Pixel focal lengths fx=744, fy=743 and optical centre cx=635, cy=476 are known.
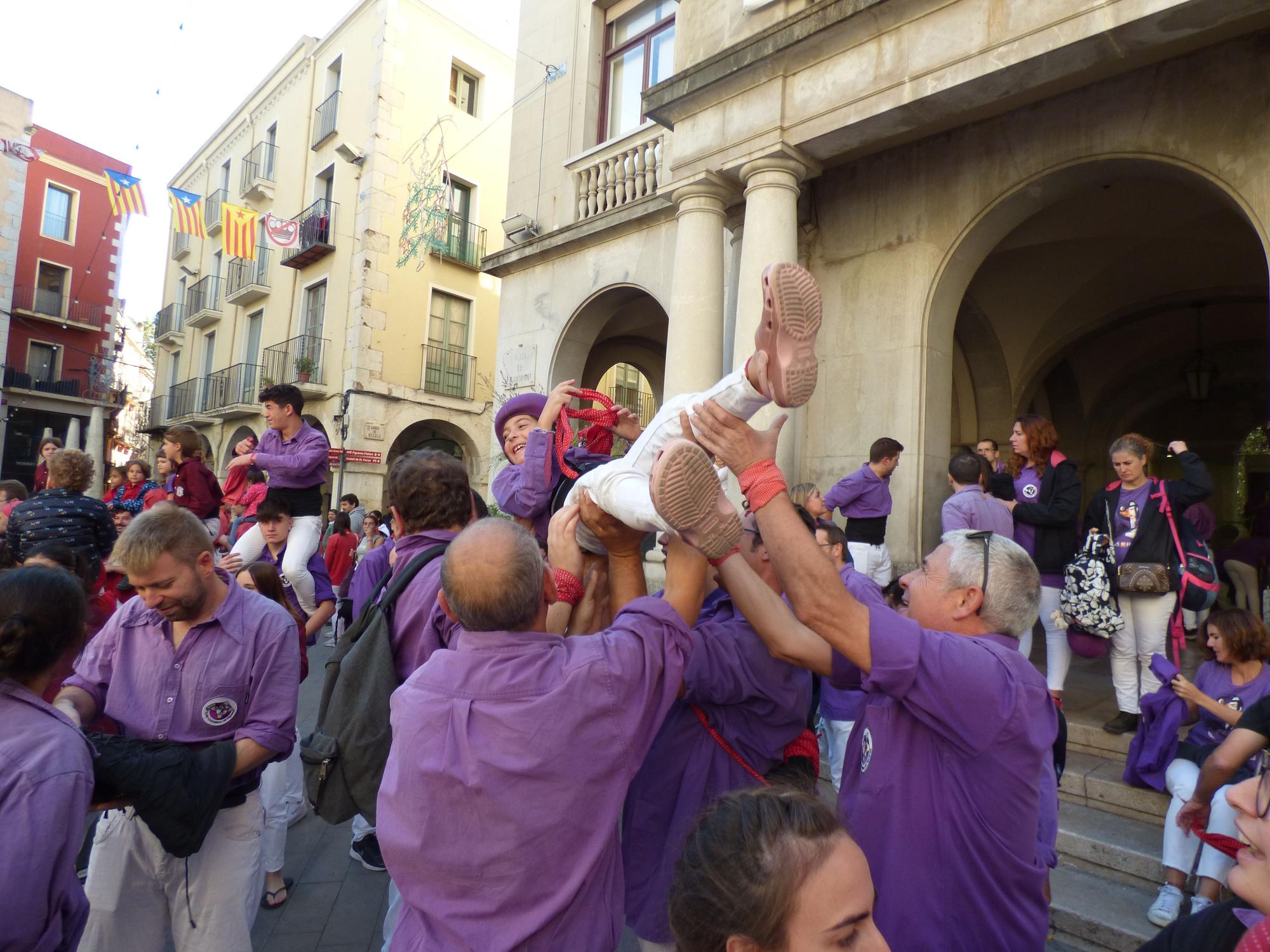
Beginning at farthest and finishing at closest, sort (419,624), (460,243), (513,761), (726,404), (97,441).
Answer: (97,441) → (460,243) → (419,624) → (726,404) → (513,761)

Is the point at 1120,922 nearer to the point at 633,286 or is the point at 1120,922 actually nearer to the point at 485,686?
the point at 485,686

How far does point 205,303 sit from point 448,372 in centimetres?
1138

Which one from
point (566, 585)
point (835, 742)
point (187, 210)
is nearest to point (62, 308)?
point (187, 210)

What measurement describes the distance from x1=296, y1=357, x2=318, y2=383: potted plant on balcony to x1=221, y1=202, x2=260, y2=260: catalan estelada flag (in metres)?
3.67

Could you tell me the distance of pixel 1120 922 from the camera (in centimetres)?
331

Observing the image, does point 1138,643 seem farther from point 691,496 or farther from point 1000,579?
point 691,496

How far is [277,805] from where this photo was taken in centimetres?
373

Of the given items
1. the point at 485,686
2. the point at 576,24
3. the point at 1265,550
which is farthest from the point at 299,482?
the point at 1265,550

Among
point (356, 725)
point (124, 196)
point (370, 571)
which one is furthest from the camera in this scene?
point (124, 196)

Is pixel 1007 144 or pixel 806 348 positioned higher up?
pixel 1007 144

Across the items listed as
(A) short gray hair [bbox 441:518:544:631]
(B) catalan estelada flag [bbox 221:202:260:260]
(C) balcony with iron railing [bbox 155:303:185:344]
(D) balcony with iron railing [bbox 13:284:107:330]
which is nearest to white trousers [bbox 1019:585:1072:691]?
(A) short gray hair [bbox 441:518:544:631]

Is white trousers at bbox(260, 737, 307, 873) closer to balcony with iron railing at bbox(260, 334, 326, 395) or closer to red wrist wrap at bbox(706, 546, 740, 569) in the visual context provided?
red wrist wrap at bbox(706, 546, 740, 569)

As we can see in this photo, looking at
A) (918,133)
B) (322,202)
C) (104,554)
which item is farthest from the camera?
(322,202)

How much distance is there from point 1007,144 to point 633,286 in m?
4.35
